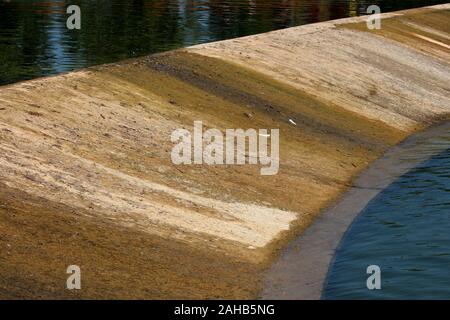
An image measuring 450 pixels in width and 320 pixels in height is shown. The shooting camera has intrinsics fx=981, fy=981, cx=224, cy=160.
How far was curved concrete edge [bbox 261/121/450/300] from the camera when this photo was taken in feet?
80.9

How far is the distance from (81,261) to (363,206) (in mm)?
12350

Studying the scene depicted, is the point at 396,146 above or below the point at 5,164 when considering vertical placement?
below

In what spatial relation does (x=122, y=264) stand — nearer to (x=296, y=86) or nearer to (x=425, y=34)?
(x=296, y=86)

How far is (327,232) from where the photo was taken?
1169 inches

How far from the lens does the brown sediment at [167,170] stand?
24.1 metres

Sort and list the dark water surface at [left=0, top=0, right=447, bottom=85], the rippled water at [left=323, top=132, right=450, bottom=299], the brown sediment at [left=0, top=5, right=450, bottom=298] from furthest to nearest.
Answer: the dark water surface at [left=0, top=0, right=447, bottom=85], the rippled water at [left=323, top=132, right=450, bottom=299], the brown sediment at [left=0, top=5, right=450, bottom=298]

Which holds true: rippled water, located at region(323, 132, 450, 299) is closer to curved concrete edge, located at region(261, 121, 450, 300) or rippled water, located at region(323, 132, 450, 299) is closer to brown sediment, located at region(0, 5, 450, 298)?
curved concrete edge, located at region(261, 121, 450, 300)

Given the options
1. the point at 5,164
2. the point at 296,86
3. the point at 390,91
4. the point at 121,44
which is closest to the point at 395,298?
the point at 5,164

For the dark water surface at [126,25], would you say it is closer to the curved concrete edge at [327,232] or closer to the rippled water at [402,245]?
the curved concrete edge at [327,232]

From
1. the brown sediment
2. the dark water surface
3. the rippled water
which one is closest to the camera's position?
the brown sediment

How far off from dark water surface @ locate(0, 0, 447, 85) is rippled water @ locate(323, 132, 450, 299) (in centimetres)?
2226

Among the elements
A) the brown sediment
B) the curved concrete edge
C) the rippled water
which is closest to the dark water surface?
the brown sediment

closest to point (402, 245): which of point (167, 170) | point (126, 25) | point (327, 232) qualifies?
point (327, 232)
